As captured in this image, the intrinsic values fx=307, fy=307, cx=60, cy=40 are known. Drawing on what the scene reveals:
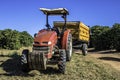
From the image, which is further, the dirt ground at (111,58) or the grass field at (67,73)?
the dirt ground at (111,58)

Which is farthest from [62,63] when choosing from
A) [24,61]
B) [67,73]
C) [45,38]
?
[24,61]

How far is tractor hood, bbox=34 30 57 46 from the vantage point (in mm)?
14430

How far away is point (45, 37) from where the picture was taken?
14750 mm

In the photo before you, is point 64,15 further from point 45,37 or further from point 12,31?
point 12,31

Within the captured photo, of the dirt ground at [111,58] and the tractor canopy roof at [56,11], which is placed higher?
the tractor canopy roof at [56,11]

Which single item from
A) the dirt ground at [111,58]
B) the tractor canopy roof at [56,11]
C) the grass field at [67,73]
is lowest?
the grass field at [67,73]

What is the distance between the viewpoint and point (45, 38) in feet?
48.1

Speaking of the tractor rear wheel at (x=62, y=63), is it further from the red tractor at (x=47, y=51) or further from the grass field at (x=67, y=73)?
the grass field at (x=67, y=73)

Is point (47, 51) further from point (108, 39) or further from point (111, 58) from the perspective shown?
point (108, 39)

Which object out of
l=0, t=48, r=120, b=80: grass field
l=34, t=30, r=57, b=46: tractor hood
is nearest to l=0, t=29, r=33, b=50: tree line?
l=0, t=48, r=120, b=80: grass field

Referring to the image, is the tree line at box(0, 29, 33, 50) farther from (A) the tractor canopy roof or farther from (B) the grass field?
(B) the grass field

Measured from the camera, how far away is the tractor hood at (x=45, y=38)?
47.3ft

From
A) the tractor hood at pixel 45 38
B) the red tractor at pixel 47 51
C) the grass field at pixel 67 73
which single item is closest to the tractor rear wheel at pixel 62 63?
the red tractor at pixel 47 51

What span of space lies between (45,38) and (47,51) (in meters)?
0.73
